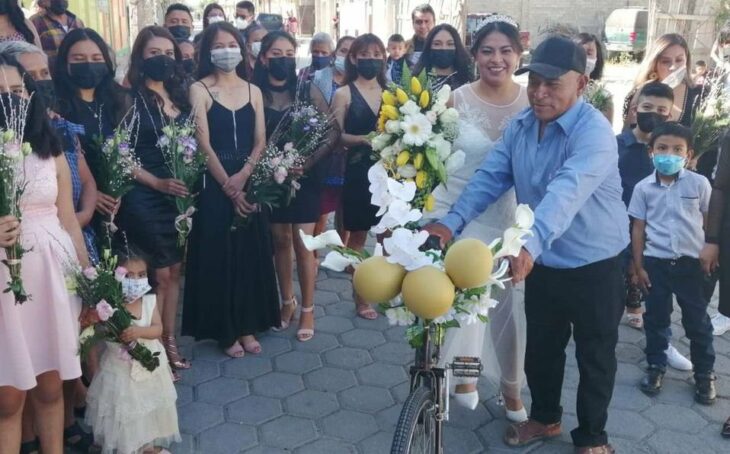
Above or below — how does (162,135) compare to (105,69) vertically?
below

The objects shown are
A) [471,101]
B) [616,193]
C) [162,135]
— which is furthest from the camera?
[162,135]

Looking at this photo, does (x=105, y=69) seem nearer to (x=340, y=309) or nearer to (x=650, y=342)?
(x=340, y=309)

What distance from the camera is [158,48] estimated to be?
14.9 ft

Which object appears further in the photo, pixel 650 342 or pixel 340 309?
pixel 340 309

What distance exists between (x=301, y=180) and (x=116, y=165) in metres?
1.47

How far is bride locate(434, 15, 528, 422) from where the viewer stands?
13.1ft

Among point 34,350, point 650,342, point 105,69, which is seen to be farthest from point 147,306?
point 650,342

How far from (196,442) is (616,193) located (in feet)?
8.46

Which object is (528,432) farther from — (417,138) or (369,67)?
(369,67)

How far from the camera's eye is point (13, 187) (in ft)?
9.45

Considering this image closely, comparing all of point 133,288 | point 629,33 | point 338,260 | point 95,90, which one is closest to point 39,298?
point 133,288

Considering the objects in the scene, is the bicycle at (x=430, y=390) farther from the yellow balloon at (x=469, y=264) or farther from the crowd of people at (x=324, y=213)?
the crowd of people at (x=324, y=213)

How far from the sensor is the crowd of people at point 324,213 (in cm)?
321

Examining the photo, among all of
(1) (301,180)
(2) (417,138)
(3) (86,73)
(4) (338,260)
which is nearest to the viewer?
(4) (338,260)
